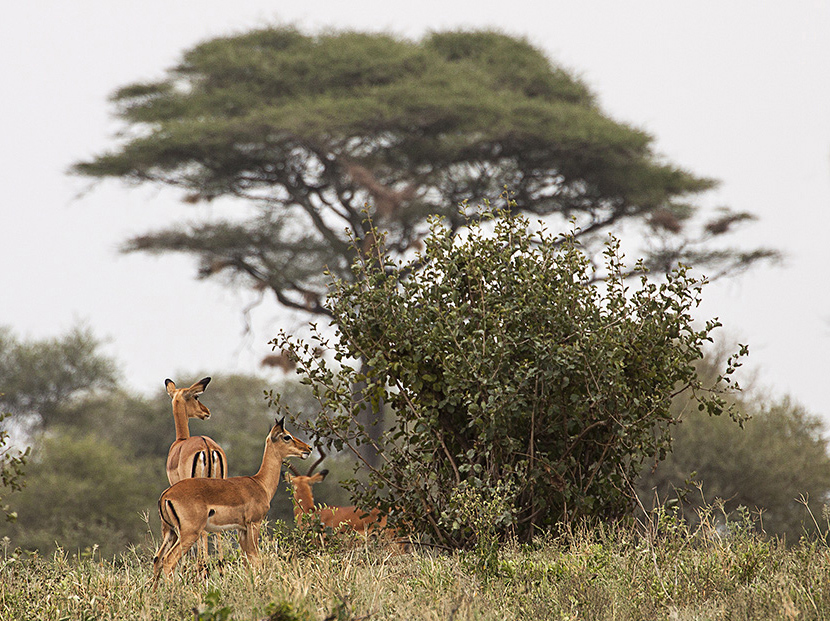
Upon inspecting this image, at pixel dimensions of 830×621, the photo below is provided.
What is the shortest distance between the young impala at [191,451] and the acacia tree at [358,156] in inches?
448

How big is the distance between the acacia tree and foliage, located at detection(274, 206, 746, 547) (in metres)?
11.5

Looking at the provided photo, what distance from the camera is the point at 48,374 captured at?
85.8 ft

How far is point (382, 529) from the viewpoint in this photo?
7043mm

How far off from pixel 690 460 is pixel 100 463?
12548 millimetres

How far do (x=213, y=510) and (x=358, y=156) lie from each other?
48.3 feet

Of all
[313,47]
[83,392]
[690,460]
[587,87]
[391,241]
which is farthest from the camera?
[83,392]

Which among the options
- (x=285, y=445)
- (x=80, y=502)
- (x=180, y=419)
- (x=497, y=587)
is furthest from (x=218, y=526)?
(x=80, y=502)

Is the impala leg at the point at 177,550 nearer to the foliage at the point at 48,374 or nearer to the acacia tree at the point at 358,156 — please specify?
the acacia tree at the point at 358,156

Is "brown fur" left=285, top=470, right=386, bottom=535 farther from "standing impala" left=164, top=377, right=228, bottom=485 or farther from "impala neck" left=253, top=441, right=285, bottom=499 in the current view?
"standing impala" left=164, top=377, right=228, bottom=485

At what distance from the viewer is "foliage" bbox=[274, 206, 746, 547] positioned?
6562 millimetres

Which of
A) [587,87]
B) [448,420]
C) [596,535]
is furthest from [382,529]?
[587,87]

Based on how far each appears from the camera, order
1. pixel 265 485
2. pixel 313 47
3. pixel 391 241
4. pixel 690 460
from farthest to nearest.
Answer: pixel 313 47 < pixel 391 241 < pixel 690 460 < pixel 265 485

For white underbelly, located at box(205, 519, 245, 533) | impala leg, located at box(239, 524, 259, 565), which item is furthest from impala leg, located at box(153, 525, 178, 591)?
impala leg, located at box(239, 524, 259, 565)

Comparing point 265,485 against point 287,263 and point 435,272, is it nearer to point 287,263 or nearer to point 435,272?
point 435,272
